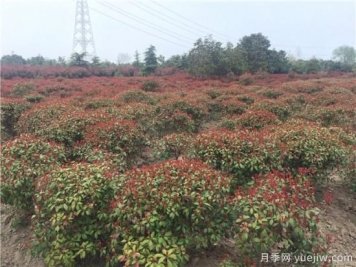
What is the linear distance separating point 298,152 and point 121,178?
2269 mm

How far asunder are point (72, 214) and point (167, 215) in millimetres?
856

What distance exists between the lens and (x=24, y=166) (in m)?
3.23

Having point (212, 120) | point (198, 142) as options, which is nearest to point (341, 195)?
point (198, 142)

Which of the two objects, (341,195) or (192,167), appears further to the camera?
(341,195)

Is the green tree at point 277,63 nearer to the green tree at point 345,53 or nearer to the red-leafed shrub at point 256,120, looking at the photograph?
the red-leafed shrub at point 256,120

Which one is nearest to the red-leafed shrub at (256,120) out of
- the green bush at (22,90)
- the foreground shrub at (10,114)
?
the foreground shrub at (10,114)

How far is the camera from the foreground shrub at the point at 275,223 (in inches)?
90.9

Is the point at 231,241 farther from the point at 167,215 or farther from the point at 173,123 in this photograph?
the point at 173,123

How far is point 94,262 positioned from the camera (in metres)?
2.90

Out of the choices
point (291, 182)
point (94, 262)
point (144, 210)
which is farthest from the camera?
point (94, 262)

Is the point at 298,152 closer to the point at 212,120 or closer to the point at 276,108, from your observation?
the point at 276,108

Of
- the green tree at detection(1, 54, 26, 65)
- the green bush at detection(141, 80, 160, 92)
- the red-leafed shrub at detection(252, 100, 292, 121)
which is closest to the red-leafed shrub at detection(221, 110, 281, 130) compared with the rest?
the red-leafed shrub at detection(252, 100, 292, 121)

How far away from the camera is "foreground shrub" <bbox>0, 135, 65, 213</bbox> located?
3.14 metres

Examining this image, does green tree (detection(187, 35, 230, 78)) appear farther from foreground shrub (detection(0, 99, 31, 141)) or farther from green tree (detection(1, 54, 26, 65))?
green tree (detection(1, 54, 26, 65))
